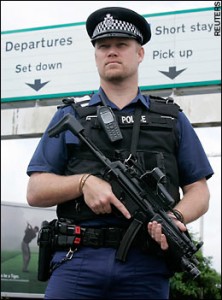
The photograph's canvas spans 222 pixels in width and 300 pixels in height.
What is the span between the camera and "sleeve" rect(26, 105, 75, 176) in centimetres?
243

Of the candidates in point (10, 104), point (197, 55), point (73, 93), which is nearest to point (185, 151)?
point (197, 55)

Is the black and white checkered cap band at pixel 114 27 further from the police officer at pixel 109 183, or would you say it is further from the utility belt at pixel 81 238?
the utility belt at pixel 81 238

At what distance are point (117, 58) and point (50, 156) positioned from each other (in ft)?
1.53

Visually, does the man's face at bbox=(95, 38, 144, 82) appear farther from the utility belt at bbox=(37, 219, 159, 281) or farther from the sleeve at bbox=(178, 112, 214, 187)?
the utility belt at bbox=(37, 219, 159, 281)

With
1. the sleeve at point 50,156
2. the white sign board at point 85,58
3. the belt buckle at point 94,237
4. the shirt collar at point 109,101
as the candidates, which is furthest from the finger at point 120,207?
the white sign board at point 85,58

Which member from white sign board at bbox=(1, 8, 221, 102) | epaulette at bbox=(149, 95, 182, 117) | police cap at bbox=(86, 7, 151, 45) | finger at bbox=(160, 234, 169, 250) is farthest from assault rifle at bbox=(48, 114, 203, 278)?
white sign board at bbox=(1, 8, 221, 102)

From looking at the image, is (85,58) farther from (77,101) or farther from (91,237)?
(91,237)

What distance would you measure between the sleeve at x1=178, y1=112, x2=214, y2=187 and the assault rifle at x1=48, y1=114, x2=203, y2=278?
228mm

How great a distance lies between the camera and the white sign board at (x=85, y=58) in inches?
351

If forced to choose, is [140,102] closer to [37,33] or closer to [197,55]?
[197,55]

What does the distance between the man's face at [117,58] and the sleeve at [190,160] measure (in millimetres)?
311

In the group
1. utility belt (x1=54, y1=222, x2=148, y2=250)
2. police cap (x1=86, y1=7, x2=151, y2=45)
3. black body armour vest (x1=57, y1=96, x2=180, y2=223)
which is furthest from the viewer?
police cap (x1=86, y1=7, x2=151, y2=45)

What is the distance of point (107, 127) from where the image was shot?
93.8 inches

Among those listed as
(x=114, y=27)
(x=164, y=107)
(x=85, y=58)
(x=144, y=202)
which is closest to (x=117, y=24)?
(x=114, y=27)
